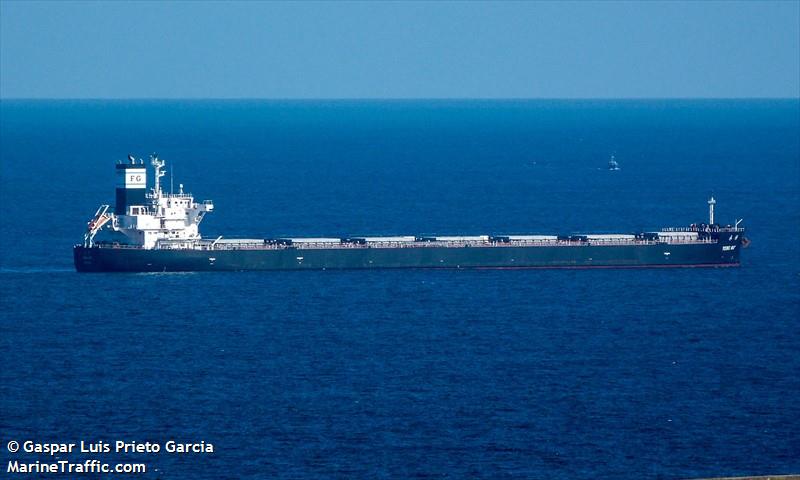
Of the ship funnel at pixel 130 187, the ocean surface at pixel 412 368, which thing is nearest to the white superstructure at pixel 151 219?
the ship funnel at pixel 130 187

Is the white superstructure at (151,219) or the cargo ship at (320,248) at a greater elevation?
the white superstructure at (151,219)

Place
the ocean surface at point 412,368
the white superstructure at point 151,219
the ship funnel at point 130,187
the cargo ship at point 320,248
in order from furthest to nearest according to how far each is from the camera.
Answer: the ship funnel at point 130,187 < the white superstructure at point 151,219 < the cargo ship at point 320,248 < the ocean surface at point 412,368

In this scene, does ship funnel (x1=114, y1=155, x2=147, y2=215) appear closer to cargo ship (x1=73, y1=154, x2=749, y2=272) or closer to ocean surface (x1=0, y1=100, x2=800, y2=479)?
cargo ship (x1=73, y1=154, x2=749, y2=272)

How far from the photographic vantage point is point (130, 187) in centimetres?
11800

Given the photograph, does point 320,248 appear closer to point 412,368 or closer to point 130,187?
point 130,187

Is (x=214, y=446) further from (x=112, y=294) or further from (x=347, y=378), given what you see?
(x=112, y=294)

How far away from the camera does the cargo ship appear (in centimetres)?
11556

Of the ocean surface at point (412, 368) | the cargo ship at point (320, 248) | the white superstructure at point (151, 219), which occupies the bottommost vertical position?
the ocean surface at point (412, 368)

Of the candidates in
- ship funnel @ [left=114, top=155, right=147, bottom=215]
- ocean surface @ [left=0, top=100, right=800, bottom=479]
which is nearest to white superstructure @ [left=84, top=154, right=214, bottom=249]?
ship funnel @ [left=114, top=155, right=147, bottom=215]

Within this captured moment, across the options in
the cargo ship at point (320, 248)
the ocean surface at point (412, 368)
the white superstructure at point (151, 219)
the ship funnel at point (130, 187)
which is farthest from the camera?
the ship funnel at point (130, 187)

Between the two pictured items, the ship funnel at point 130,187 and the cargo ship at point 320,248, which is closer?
the cargo ship at point 320,248

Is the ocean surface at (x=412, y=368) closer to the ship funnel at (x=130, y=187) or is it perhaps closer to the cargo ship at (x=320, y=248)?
the cargo ship at (x=320, y=248)

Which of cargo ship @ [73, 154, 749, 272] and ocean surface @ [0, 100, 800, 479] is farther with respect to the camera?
cargo ship @ [73, 154, 749, 272]

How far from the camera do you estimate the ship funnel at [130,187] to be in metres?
118
